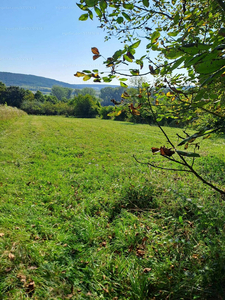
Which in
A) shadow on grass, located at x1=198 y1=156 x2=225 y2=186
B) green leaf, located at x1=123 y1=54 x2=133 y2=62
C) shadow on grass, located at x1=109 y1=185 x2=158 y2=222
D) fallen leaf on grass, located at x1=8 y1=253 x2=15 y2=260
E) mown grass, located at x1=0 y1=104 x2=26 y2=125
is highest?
green leaf, located at x1=123 y1=54 x2=133 y2=62

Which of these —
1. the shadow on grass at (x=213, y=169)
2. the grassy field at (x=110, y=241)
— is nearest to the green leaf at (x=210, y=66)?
the grassy field at (x=110, y=241)

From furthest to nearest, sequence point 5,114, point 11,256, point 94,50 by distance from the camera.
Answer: point 5,114 → point 11,256 → point 94,50

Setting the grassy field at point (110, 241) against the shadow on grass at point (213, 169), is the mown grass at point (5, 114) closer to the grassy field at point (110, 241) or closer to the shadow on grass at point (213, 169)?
the grassy field at point (110, 241)

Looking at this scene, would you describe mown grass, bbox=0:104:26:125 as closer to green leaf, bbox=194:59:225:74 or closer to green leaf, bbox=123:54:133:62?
green leaf, bbox=123:54:133:62

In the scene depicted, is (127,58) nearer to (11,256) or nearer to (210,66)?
(210,66)

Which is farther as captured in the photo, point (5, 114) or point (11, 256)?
point (5, 114)

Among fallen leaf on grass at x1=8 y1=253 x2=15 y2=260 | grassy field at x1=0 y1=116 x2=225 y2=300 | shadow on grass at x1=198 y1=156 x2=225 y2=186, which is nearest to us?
grassy field at x1=0 y1=116 x2=225 y2=300

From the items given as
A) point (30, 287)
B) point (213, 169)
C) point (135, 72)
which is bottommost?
point (30, 287)

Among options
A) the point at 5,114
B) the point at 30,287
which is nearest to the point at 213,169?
the point at 30,287

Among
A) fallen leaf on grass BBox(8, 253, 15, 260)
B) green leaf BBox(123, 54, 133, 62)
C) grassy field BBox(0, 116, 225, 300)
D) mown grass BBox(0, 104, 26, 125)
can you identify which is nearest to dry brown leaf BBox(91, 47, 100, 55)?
green leaf BBox(123, 54, 133, 62)

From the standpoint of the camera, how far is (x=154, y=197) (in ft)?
11.5

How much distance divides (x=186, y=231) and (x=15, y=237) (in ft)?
8.72

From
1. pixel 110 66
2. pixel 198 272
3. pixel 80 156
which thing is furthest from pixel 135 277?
pixel 80 156

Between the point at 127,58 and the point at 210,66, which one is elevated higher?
the point at 127,58
